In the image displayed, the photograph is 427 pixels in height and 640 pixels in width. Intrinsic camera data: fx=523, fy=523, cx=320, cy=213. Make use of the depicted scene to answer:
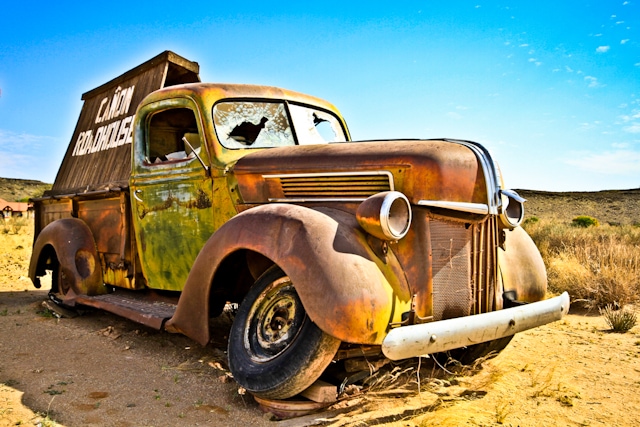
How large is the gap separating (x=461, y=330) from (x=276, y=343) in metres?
1.03

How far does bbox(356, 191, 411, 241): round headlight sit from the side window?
90.0 inches

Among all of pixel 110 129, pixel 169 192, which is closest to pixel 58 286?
pixel 110 129

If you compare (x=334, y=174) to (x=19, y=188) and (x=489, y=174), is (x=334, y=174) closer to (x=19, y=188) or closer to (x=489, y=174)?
(x=489, y=174)

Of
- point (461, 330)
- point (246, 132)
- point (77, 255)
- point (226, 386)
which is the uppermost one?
point (246, 132)

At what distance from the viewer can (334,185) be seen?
10.8 feet

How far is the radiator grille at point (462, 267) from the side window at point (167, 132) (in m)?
2.51

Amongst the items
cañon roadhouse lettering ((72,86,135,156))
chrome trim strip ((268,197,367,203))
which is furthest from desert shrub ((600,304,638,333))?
cañon roadhouse lettering ((72,86,135,156))

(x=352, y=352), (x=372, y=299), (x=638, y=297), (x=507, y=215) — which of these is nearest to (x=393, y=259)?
(x=372, y=299)

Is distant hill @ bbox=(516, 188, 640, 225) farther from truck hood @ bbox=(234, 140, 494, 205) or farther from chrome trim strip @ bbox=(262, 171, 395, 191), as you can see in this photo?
chrome trim strip @ bbox=(262, 171, 395, 191)

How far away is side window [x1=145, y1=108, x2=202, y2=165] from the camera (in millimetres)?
4699

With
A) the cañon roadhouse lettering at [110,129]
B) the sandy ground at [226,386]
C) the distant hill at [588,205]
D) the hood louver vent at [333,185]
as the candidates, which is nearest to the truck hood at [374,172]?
the hood louver vent at [333,185]

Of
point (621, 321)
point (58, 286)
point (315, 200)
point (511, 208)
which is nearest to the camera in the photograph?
point (315, 200)

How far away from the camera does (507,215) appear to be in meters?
3.56

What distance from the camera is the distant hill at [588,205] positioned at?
26.2 metres
